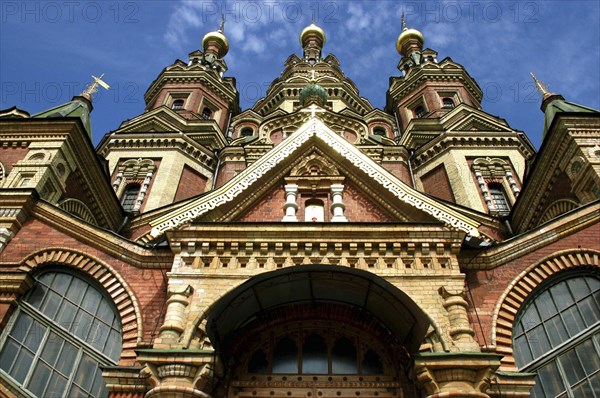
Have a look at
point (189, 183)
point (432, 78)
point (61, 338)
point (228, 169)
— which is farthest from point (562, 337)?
point (432, 78)

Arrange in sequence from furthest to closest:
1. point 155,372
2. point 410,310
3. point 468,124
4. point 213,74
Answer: point 213,74
point 468,124
point 410,310
point 155,372

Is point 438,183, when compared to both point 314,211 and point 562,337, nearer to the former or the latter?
point 314,211

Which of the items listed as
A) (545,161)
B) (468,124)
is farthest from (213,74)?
(545,161)

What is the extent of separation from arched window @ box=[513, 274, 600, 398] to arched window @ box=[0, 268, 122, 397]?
285 inches

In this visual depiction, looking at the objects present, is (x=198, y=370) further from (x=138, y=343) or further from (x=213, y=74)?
(x=213, y=74)

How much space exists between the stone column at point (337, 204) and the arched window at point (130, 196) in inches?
450

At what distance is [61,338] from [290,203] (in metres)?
4.93

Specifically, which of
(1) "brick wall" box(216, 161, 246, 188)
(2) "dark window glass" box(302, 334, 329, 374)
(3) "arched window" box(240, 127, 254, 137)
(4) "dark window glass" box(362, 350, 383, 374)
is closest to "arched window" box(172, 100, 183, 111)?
(3) "arched window" box(240, 127, 254, 137)

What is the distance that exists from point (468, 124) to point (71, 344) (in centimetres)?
1939

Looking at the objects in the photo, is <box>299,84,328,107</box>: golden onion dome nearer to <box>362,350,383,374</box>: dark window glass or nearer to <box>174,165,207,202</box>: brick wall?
<box>174,165,207,202</box>: brick wall

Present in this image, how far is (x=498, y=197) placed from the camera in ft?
66.2

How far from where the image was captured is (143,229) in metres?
18.1

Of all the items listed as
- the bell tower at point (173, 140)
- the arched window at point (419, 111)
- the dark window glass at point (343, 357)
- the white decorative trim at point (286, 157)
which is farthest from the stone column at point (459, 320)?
the arched window at point (419, 111)

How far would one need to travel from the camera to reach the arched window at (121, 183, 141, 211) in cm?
2041
